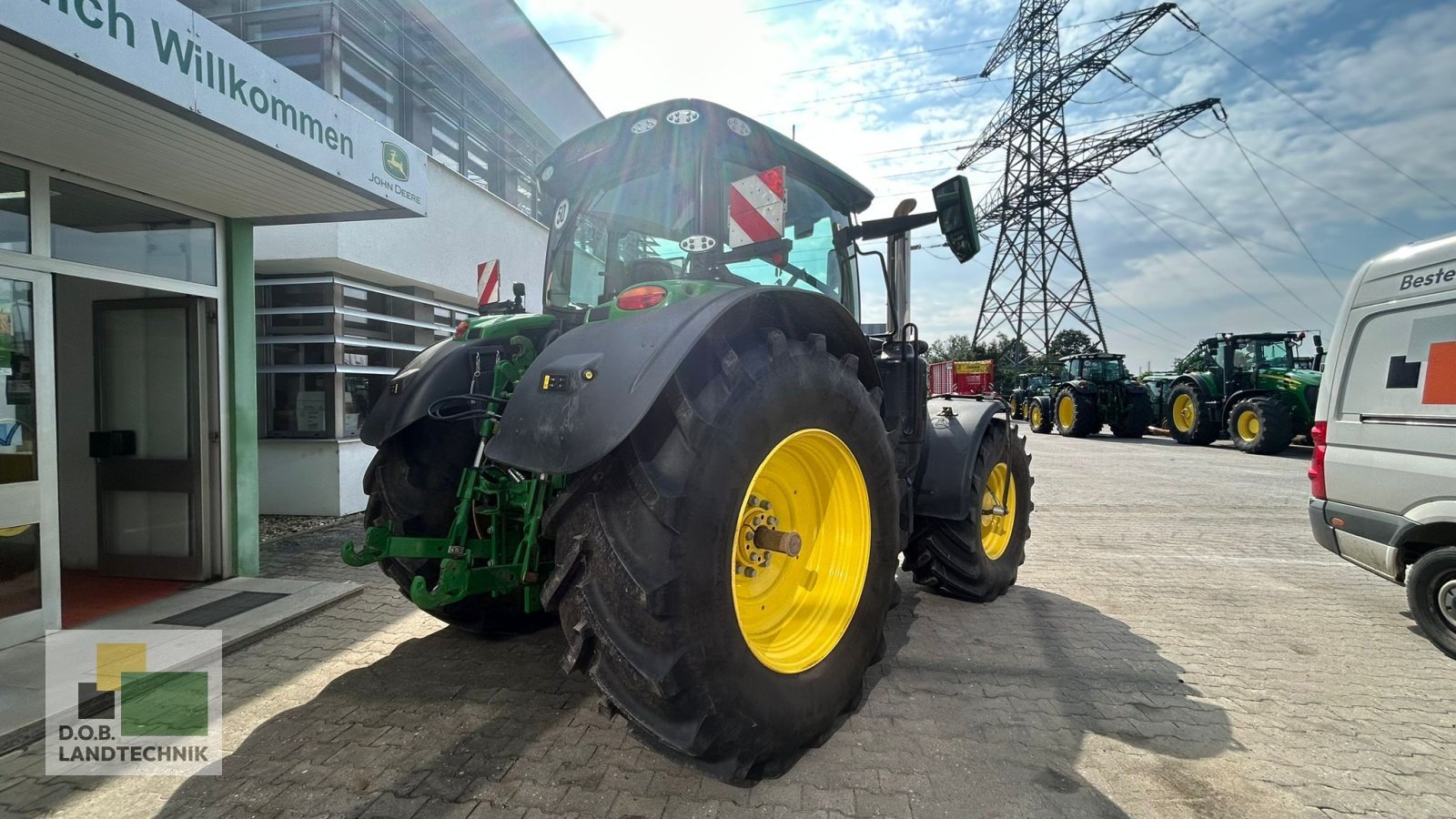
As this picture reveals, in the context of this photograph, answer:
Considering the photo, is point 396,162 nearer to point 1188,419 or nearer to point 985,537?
point 985,537

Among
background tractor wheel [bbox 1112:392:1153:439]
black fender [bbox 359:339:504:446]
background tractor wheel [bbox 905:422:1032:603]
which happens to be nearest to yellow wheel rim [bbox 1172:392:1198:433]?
background tractor wheel [bbox 1112:392:1153:439]

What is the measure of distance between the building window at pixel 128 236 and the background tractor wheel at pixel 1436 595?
7226 mm

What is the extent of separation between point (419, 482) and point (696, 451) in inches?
63.8

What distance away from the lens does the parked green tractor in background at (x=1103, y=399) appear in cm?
1722

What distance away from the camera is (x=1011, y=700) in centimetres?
277

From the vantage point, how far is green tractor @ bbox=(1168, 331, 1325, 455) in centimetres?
1250

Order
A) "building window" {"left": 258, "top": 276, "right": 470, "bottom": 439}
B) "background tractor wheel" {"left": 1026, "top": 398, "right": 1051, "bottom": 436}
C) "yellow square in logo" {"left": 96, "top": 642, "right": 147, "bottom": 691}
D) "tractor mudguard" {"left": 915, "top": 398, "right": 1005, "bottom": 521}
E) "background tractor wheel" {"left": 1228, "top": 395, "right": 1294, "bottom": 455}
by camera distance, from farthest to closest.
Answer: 1. "background tractor wheel" {"left": 1026, "top": 398, "right": 1051, "bottom": 436}
2. "background tractor wheel" {"left": 1228, "top": 395, "right": 1294, "bottom": 455}
3. "building window" {"left": 258, "top": 276, "right": 470, "bottom": 439}
4. "tractor mudguard" {"left": 915, "top": 398, "right": 1005, "bottom": 521}
5. "yellow square in logo" {"left": 96, "top": 642, "right": 147, "bottom": 691}

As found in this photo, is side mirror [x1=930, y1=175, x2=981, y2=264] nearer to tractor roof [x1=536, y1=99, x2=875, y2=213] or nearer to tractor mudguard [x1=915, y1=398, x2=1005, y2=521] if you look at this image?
tractor roof [x1=536, y1=99, x2=875, y2=213]

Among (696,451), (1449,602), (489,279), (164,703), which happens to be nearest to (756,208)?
(696,451)

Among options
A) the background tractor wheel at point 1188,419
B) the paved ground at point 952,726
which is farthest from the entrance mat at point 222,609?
the background tractor wheel at point 1188,419

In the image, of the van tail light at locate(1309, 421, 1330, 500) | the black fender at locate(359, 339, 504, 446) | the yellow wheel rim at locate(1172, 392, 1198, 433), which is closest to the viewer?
the black fender at locate(359, 339, 504, 446)

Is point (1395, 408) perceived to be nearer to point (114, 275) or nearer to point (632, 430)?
point (632, 430)

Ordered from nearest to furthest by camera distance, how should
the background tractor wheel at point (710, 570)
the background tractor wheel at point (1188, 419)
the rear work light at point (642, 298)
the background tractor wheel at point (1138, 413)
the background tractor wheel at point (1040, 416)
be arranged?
the background tractor wheel at point (710, 570) < the rear work light at point (642, 298) < the background tractor wheel at point (1188, 419) < the background tractor wheel at point (1138, 413) < the background tractor wheel at point (1040, 416)

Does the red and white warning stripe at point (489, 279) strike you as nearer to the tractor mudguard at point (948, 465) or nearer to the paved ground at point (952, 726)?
the paved ground at point (952, 726)
